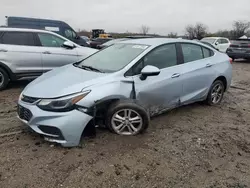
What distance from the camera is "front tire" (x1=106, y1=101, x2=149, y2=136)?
3844 mm

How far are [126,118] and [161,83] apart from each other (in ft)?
2.94

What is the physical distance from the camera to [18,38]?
23.3 ft

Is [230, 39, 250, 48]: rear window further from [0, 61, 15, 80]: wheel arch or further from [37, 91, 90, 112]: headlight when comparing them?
[37, 91, 90, 112]: headlight

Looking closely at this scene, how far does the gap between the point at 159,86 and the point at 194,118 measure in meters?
1.11

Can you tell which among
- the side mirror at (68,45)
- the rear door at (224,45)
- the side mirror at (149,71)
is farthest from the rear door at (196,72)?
the rear door at (224,45)

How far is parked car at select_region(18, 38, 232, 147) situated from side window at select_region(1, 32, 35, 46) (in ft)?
9.74

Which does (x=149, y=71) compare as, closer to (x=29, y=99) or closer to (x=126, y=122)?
(x=126, y=122)

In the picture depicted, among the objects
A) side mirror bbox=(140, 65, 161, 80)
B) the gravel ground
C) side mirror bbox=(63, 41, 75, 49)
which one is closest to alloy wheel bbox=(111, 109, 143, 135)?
the gravel ground

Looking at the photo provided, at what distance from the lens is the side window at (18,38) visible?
6.97 m

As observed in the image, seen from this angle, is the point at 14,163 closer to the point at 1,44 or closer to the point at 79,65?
the point at 79,65

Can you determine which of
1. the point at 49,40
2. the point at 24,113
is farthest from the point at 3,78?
the point at 24,113

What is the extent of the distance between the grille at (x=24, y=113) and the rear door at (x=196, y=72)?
262cm

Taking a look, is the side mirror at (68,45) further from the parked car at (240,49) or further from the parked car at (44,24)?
the parked car at (240,49)

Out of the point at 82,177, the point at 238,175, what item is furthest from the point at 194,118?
the point at 82,177
